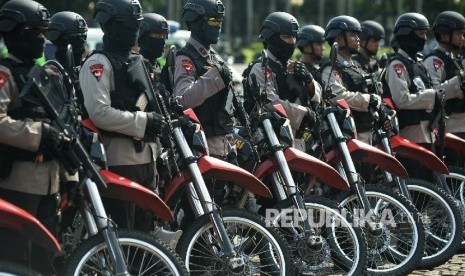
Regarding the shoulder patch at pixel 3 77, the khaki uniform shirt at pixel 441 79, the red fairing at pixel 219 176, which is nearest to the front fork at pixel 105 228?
the shoulder patch at pixel 3 77

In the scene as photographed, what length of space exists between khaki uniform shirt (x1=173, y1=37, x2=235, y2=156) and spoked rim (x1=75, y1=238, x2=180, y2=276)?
1824mm

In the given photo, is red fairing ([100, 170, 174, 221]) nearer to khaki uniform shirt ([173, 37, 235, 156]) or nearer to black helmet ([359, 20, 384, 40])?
khaki uniform shirt ([173, 37, 235, 156])

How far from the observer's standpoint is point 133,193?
6.04 m

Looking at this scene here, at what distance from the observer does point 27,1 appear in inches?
228

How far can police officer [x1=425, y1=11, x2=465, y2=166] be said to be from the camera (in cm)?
973

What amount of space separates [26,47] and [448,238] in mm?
3997

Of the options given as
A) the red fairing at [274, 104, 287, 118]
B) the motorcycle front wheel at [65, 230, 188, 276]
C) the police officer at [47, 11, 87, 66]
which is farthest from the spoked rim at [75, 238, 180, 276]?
the police officer at [47, 11, 87, 66]

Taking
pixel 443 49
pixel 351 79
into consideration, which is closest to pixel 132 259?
pixel 351 79

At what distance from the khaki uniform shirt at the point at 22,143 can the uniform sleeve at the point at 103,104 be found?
56 cm

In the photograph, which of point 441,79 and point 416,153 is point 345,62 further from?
point 441,79

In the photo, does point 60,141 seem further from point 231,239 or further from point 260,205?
point 260,205

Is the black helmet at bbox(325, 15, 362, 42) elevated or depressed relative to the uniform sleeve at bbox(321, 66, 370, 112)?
elevated

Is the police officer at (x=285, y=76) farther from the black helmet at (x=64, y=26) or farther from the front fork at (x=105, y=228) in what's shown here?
the front fork at (x=105, y=228)

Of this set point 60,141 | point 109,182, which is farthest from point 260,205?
point 60,141
